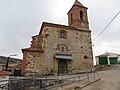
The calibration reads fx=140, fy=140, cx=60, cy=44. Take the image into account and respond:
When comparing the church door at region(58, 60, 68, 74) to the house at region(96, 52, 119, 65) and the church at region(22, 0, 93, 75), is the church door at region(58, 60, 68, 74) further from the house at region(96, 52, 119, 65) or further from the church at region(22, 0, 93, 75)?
the house at region(96, 52, 119, 65)

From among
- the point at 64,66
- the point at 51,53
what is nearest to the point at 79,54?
the point at 64,66

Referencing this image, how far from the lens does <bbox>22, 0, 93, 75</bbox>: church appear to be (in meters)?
21.2

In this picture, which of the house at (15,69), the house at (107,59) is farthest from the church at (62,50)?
the house at (107,59)

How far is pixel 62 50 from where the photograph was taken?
75.9 feet

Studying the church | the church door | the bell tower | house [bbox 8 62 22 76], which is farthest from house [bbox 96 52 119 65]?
house [bbox 8 62 22 76]

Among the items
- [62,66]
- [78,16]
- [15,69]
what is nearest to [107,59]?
[78,16]

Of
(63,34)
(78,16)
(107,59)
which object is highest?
(78,16)

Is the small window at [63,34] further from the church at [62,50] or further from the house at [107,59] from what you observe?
the house at [107,59]

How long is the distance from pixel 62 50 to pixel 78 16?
8119mm

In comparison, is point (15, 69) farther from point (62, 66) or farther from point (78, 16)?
point (78, 16)

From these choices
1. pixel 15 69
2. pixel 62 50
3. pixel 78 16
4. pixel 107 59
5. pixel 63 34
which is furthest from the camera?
pixel 107 59

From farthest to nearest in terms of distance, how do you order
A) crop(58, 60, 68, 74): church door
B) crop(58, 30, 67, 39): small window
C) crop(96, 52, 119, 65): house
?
crop(96, 52, 119, 65): house → crop(58, 30, 67, 39): small window → crop(58, 60, 68, 74): church door

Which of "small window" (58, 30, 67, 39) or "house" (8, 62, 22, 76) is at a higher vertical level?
"small window" (58, 30, 67, 39)

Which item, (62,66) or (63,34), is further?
(63,34)
